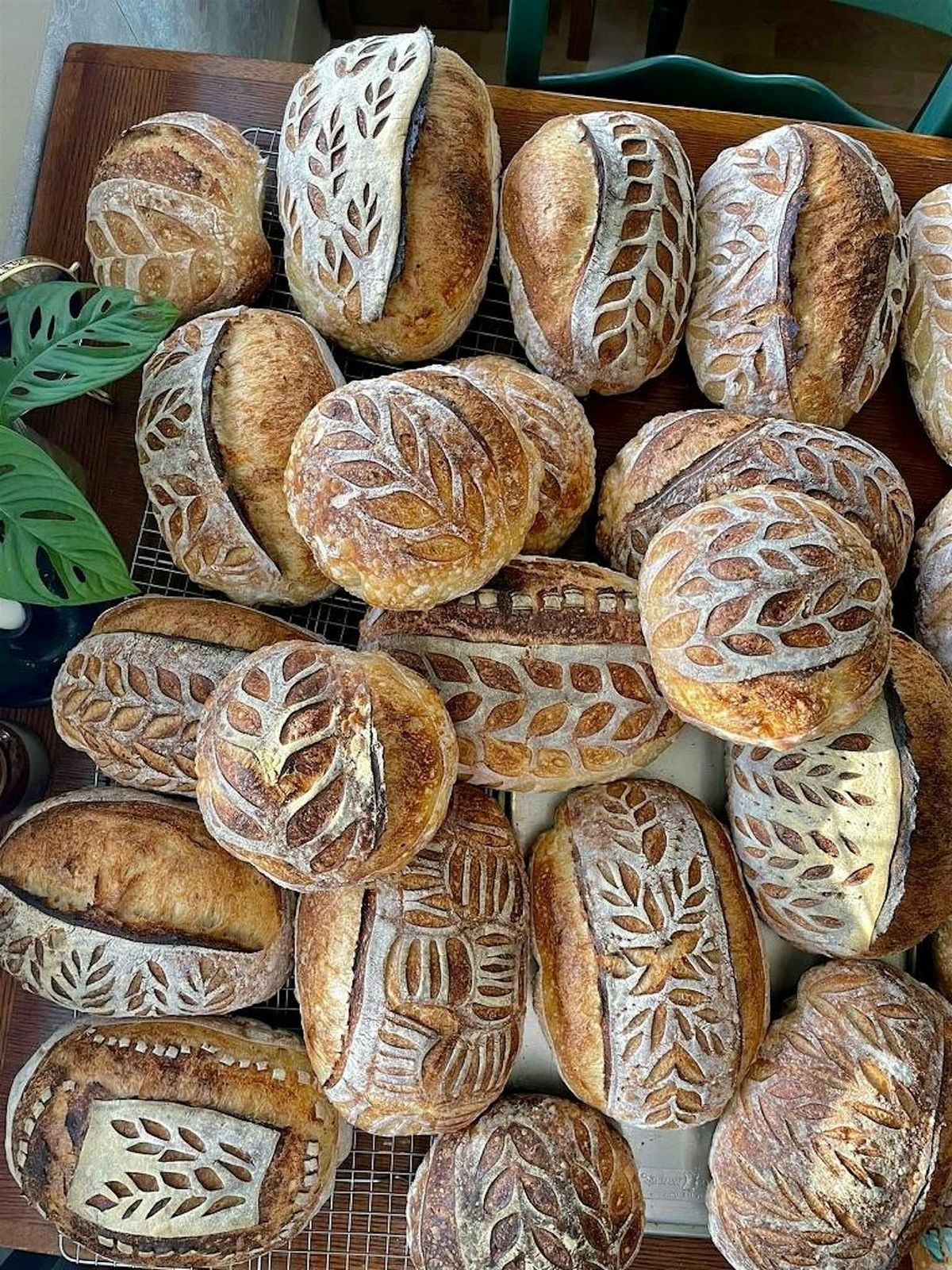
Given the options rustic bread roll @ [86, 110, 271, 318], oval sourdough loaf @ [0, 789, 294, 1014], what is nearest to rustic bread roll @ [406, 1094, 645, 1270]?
oval sourdough loaf @ [0, 789, 294, 1014]

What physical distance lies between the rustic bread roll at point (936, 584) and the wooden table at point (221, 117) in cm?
6

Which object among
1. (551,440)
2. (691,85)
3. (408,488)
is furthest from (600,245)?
(691,85)

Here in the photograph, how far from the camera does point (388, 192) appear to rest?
1.19 meters

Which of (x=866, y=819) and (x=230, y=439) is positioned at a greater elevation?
(x=230, y=439)

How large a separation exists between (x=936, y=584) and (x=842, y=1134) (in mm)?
678

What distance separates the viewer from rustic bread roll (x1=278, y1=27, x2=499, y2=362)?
3.95 ft

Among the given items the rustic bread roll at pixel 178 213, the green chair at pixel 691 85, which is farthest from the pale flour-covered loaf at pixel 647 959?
the green chair at pixel 691 85

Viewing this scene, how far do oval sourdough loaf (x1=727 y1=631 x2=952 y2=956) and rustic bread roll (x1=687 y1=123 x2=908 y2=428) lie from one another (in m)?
0.36

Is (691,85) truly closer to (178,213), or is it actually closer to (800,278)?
(800,278)

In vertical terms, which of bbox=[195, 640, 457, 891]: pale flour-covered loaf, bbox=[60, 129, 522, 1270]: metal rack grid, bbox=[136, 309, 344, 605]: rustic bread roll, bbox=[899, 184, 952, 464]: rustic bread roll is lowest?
bbox=[60, 129, 522, 1270]: metal rack grid

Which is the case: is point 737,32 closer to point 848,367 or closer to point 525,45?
point 525,45

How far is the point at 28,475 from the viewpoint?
958 millimetres

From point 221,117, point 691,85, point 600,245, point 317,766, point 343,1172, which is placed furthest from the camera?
point 691,85

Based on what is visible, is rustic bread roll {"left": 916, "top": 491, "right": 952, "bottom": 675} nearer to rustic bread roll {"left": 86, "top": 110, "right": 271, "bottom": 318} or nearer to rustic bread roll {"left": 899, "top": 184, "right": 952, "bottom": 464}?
rustic bread roll {"left": 899, "top": 184, "right": 952, "bottom": 464}
